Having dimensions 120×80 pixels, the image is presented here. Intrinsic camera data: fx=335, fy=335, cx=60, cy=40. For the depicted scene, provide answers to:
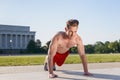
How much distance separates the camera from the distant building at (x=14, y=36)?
4146 inches

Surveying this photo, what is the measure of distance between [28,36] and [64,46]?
102 meters

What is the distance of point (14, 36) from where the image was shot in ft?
351

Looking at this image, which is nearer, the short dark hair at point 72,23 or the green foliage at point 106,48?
the short dark hair at point 72,23

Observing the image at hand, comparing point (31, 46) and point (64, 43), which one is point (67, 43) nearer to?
point (64, 43)

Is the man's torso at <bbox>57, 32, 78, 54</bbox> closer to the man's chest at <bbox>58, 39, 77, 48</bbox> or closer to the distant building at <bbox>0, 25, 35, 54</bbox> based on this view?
the man's chest at <bbox>58, 39, 77, 48</bbox>

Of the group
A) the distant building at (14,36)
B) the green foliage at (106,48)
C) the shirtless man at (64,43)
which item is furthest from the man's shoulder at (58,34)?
the distant building at (14,36)

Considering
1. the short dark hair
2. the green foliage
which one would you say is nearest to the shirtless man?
the short dark hair

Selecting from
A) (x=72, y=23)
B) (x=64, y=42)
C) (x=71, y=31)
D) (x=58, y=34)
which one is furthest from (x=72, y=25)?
(x=64, y=42)

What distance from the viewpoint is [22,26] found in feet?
358

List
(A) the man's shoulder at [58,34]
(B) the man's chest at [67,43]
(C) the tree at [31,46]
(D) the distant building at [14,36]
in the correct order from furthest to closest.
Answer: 1. (D) the distant building at [14,36]
2. (C) the tree at [31,46]
3. (B) the man's chest at [67,43]
4. (A) the man's shoulder at [58,34]

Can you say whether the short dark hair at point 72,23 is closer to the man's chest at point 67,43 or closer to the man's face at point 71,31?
the man's face at point 71,31

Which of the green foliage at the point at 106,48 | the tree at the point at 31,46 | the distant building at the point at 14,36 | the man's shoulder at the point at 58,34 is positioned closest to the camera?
the man's shoulder at the point at 58,34

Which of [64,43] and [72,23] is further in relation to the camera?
[64,43]

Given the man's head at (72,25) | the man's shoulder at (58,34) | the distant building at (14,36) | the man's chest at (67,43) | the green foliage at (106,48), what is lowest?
the man's chest at (67,43)
